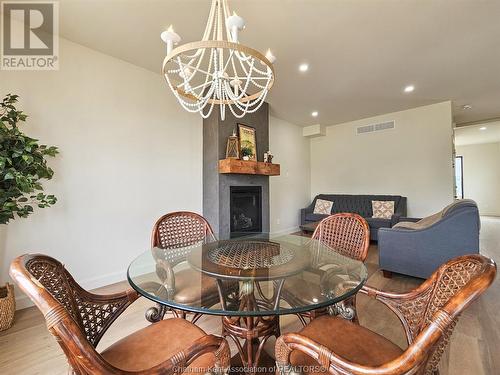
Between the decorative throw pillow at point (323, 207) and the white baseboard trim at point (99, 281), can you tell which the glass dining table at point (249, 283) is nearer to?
the white baseboard trim at point (99, 281)

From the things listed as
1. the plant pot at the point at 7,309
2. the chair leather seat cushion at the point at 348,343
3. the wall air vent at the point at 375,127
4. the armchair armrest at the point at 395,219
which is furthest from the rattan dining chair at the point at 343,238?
the wall air vent at the point at 375,127

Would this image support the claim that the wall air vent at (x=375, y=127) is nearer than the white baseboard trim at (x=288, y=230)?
Yes

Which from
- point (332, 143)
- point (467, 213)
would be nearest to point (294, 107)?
point (332, 143)

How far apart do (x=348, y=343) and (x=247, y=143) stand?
3312 mm

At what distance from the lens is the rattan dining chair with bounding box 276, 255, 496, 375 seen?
649 mm

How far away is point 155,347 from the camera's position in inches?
38.1

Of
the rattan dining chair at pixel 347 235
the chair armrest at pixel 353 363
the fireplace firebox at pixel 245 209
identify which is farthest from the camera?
the fireplace firebox at pixel 245 209

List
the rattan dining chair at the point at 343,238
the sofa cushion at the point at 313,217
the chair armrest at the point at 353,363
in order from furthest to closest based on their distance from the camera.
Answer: the sofa cushion at the point at 313,217 < the rattan dining chair at the point at 343,238 < the chair armrest at the point at 353,363

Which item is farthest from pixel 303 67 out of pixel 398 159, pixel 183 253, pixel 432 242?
pixel 398 159

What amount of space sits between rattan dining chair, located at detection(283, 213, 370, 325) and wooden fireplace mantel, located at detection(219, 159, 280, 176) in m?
1.82

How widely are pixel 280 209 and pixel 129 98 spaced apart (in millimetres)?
3606

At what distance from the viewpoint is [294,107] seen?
4543 millimetres

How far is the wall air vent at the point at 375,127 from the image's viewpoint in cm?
494

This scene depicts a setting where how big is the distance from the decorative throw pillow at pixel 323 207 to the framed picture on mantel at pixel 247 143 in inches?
94.3
